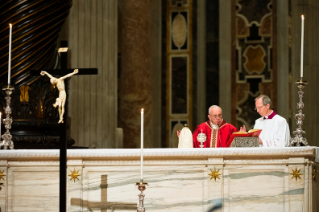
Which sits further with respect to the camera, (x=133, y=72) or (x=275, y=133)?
(x=133, y=72)

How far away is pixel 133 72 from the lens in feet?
34.6

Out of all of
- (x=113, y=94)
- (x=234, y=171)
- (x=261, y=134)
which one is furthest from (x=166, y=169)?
(x=113, y=94)

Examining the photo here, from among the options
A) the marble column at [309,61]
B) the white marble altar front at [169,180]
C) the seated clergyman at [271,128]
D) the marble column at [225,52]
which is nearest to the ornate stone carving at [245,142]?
the seated clergyman at [271,128]

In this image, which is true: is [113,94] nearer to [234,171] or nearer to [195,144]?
[195,144]

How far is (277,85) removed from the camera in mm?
10758

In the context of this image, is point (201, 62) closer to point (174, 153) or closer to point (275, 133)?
point (275, 133)

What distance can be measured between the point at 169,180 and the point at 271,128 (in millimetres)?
1507

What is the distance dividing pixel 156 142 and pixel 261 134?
4096 mm

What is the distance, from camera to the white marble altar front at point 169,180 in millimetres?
5750

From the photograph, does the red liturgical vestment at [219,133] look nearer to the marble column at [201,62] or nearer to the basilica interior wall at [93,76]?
the basilica interior wall at [93,76]

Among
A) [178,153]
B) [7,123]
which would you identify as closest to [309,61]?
[178,153]

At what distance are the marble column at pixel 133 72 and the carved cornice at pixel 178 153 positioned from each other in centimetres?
463

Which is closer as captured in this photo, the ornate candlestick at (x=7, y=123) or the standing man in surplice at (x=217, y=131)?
the ornate candlestick at (x=7, y=123)

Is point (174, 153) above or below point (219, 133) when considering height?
below
